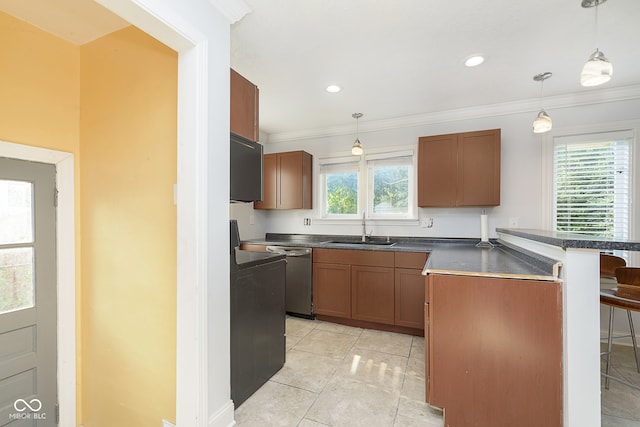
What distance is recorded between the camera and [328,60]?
226 centimetres

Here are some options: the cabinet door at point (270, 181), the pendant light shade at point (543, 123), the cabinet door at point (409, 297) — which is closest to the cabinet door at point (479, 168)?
the pendant light shade at point (543, 123)

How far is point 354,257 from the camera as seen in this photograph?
10.4 ft

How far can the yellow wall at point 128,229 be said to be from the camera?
5.01 ft

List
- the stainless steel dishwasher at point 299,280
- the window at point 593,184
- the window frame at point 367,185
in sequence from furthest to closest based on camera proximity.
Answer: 1. the window frame at point 367,185
2. the stainless steel dishwasher at point 299,280
3. the window at point 593,184

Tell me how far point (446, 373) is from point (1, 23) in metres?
3.21

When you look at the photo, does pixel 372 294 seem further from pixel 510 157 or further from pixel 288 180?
pixel 510 157

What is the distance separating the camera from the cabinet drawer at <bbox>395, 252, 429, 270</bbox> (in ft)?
9.48

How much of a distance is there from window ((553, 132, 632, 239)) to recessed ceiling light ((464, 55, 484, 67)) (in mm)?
1501

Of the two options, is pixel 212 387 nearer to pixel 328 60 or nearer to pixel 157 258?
pixel 157 258

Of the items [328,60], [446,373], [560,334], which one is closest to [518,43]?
[328,60]

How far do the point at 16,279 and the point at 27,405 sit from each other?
760 millimetres

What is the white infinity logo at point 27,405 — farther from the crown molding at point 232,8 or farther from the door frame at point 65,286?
the crown molding at point 232,8

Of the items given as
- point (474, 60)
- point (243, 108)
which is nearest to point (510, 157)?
point (474, 60)

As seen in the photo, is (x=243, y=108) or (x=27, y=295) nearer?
(x=27, y=295)
